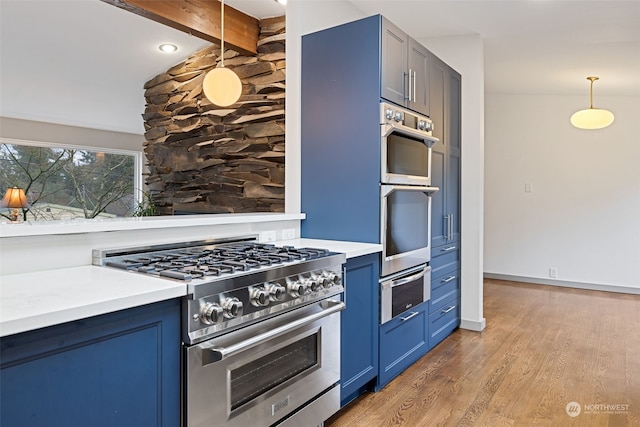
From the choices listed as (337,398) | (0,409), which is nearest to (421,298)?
(337,398)

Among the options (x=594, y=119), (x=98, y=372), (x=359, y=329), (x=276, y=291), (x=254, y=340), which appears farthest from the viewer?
(x=594, y=119)

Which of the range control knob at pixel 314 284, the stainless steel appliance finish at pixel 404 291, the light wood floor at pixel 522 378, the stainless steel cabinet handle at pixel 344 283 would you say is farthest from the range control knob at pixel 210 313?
the stainless steel appliance finish at pixel 404 291

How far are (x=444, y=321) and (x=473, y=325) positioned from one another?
0.48 meters

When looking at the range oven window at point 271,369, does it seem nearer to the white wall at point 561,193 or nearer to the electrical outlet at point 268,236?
the electrical outlet at point 268,236

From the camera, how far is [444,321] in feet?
11.5

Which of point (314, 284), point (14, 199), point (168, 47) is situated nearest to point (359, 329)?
point (314, 284)

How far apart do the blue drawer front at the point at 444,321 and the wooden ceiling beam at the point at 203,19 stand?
243cm

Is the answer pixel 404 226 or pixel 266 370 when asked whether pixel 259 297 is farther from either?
pixel 404 226

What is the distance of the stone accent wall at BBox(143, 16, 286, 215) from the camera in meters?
3.21

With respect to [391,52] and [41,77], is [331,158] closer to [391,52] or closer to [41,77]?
[391,52]

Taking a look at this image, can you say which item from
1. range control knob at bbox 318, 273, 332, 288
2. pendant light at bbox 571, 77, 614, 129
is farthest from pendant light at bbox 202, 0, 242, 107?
pendant light at bbox 571, 77, 614, 129

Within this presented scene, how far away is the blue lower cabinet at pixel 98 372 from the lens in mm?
1104

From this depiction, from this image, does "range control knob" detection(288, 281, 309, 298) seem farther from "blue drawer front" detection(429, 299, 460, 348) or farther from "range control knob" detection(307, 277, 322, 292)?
"blue drawer front" detection(429, 299, 460, 348)

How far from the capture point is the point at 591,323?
4016 millimetres
